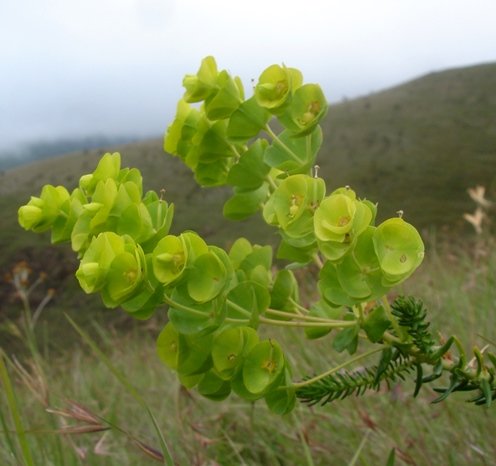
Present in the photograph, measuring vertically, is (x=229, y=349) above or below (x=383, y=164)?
above

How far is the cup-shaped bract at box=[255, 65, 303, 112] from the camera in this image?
78 cm

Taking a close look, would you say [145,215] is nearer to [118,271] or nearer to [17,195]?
[118,271]

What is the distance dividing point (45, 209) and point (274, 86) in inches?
12.6

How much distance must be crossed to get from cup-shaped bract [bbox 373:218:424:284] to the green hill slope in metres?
15.0

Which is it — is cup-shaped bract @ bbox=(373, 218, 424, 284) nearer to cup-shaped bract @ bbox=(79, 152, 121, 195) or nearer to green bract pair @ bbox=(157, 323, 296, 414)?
green bract pair @ bbox=(157, 323, 296, 414)

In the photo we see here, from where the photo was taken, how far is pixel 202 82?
83cm

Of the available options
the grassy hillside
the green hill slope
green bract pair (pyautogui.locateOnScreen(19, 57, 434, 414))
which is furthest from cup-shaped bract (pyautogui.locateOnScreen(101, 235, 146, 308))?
the grassy hillside

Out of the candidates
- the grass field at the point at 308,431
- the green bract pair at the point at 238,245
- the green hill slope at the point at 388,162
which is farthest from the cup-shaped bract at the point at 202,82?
the green hill slope at the point at 388,162

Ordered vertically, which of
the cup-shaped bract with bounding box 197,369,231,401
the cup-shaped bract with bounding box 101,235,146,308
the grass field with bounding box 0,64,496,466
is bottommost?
the grass field with bounding box 0,64,496,466

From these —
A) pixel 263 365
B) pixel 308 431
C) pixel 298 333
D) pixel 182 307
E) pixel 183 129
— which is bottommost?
pixel 298 333

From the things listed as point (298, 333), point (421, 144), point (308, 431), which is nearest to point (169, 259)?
point (308, 431)

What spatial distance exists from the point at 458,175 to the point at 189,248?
67.4 feet

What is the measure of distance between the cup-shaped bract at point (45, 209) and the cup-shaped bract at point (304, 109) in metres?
0.29

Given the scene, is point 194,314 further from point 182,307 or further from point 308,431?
point 308,431
